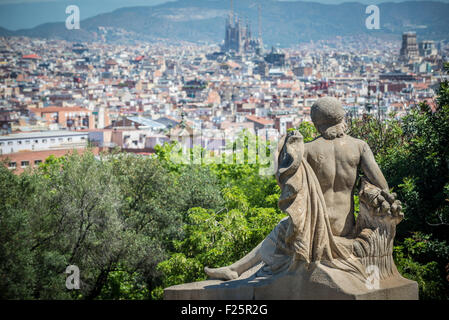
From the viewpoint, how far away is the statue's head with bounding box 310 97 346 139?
6.42 meters

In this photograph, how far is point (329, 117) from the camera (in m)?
6.42

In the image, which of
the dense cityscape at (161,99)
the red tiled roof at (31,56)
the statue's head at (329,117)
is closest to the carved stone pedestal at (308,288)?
the statue's head at (329,117)

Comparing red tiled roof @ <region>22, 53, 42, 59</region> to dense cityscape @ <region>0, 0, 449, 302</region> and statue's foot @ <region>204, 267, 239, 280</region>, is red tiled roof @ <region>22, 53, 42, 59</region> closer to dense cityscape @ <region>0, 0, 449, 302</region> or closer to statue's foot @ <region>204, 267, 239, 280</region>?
dense cityscape @ <region>0, 0, 449, 302</region>

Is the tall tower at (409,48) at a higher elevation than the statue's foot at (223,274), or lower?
higher

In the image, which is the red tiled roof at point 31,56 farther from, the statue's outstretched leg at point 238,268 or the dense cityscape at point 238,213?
the statue's outstretched leg at point 238,268

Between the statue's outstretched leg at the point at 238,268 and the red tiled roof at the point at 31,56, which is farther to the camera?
Result: the red tiled roof at the point at 31,56

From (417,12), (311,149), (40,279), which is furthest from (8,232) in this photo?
(417,12)

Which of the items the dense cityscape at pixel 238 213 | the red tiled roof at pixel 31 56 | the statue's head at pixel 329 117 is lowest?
the dense cityscape at pixel 238 213

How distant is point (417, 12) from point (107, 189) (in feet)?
537

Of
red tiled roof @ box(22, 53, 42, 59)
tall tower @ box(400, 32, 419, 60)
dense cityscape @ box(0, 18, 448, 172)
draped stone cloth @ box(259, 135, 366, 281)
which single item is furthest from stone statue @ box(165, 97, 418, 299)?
red tiled roof @ box(22, 53, 42, 59)

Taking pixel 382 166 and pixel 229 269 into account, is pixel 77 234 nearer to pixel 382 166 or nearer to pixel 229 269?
pixel 382 166

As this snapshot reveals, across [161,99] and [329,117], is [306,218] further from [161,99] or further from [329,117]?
[161,99]

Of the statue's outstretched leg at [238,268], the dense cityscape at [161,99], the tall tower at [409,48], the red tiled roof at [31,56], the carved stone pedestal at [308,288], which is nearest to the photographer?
the carved stone pedestal at [308,288]

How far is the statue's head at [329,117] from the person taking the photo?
253 inches
